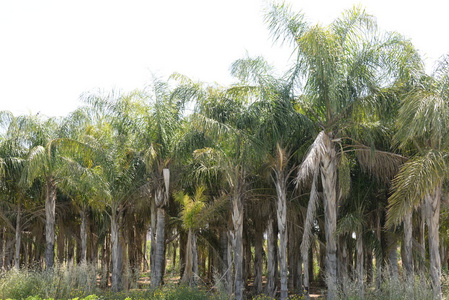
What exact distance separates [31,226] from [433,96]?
23542 mm

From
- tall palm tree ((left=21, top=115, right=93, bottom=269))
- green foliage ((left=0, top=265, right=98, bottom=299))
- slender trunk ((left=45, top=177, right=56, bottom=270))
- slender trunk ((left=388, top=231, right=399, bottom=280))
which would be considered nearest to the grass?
green foliage ((left=0, top=265, right=98, bottom=299))

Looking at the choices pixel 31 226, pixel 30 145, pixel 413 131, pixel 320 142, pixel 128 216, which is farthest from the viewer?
pixel 31 226

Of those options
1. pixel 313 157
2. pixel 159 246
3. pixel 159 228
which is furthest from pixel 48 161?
pixel 313 157

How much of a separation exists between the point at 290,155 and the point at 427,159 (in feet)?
17.5

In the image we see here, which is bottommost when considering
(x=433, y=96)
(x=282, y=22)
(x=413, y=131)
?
(x=413, y=131)

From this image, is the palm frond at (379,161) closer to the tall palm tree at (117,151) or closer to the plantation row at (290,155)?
the plantation row at (290,155)

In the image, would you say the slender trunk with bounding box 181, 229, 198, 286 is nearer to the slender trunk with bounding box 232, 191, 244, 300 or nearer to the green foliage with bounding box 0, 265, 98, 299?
the slender trunk with bounding box 232, 191, 244, 300

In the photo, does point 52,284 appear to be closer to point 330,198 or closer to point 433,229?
point 330,198

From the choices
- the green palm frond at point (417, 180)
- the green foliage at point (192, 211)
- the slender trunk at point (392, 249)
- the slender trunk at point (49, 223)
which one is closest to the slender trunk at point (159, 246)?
the green foliage at point (192, 211)

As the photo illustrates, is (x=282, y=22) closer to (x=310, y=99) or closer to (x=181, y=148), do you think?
(x=310, y=99)

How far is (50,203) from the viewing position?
2072cm

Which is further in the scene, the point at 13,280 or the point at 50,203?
the point at 50,203

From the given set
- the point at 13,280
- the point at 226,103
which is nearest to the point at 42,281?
the point at 13,280

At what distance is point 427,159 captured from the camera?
11.1 m
